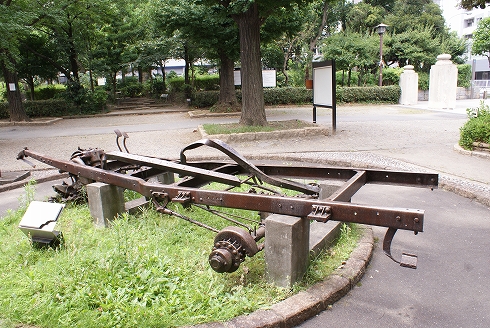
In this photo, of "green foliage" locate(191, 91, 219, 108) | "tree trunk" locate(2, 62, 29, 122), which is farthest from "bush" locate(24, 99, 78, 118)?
"green foliage" locate(191, 91, 219, 108)

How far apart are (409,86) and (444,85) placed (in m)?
3.16

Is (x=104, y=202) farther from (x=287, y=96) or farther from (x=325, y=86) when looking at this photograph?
(x=287, y=96)

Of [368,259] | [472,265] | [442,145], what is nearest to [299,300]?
[368,259]

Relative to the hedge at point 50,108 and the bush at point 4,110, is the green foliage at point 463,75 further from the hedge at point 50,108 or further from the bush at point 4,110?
the bush at point 4,110

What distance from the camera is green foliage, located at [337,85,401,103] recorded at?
24203 mm

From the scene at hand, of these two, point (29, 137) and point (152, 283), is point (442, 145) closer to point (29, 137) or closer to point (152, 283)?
point (152, 283)

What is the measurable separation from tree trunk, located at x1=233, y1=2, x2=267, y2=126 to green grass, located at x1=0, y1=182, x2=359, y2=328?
9.02m

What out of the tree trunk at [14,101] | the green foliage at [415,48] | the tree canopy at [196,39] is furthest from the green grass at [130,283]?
the green foliage at [415,48]

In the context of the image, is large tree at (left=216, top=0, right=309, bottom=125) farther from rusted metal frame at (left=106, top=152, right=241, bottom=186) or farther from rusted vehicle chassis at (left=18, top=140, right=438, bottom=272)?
rusted metal frame at (left=106, top=152, right=241, bottom=186)

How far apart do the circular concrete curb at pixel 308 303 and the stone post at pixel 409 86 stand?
2288 cm

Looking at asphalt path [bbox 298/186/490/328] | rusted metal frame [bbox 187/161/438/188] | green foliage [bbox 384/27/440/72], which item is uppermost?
green foliage [bbox 384/27/440/72]

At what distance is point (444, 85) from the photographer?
2105 cm

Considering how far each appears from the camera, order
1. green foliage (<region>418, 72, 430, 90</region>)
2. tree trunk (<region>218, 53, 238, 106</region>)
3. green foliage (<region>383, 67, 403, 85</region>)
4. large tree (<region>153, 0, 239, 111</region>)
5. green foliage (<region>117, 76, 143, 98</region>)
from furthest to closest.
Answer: green foliage (<region>418, 72, 430, 90</region>), green foliage (<region>117, 76, 143, 98</region>), green foliage (<region>383, 67, 403, 85</region>), tree trunk (<region>218, 53, 238, 106</region>), large tree (<region>153, 0, 239, 111</region>)

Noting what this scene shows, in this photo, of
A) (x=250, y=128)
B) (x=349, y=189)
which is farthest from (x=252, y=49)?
(x=349, y=189)
